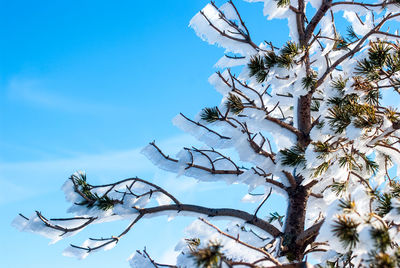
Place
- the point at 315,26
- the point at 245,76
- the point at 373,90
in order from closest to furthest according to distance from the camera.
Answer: the point at 373,90, the point at 245,76, the point at 315,26

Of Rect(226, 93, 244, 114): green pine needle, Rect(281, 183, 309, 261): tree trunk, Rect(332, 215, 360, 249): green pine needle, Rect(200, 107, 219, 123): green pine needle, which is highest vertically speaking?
Rect(226, 93, 244, 114): green pine needle

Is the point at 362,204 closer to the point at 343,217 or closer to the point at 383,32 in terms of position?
the point at 343,217

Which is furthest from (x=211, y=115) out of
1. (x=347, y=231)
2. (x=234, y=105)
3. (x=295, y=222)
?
(x=347, y=231)

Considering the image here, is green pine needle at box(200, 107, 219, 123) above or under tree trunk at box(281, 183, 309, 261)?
above

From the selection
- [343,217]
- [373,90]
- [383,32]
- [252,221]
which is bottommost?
[343,217]

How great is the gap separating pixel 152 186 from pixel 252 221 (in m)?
1.32

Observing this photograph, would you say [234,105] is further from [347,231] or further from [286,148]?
[347,231]

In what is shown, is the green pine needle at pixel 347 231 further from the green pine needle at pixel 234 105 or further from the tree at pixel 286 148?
the green pine needle at pixel 234 105

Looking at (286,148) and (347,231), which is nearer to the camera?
(347,231)

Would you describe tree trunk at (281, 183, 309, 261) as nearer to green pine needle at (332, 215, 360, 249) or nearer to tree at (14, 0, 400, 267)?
tree at (14, 0, 400, 267)

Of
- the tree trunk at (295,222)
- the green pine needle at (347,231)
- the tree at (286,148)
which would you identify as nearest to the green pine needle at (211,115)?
the tree at (286,148)

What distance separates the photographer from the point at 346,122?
12.9ft

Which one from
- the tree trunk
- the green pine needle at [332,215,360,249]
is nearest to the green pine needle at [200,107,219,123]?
the tree trunk

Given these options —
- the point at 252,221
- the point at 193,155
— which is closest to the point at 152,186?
the point at 193,155
